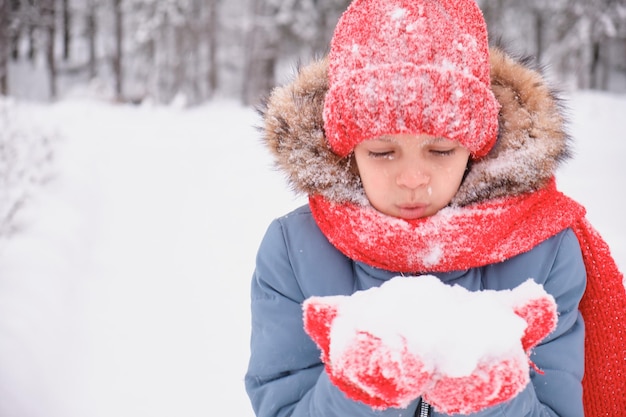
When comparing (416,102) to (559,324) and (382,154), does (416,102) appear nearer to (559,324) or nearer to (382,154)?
(382,154)

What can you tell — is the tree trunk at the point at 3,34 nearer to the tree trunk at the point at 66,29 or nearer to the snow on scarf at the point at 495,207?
the snow on scarf at the point at 495,207

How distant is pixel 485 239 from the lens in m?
1.45

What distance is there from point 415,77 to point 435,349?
2.38ft

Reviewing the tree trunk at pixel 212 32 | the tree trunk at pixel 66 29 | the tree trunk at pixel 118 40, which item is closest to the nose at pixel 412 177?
the tree trunk at pixel 212 32

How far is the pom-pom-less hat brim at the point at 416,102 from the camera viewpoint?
1.39 meters

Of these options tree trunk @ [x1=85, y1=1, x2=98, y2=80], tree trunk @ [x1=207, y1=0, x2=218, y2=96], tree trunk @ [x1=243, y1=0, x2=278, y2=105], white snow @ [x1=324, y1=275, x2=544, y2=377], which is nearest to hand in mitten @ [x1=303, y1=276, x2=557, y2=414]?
A: white snow @ [x1=324, y1=275, x2=544, y2=377]

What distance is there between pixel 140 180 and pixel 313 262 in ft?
25.5

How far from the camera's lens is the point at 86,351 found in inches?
131

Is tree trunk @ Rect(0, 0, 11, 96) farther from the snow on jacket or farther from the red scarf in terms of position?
the red scarf

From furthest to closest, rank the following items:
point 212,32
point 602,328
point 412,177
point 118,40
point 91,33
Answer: point 91,33, point 118,40, point 212,32, point 602,328, point 412,177

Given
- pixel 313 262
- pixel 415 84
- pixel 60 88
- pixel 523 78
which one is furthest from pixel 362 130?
pixel 60 88

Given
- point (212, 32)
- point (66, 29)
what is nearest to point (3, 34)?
point (212, 32)

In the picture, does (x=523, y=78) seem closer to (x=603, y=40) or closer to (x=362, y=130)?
(x=362, y=130)

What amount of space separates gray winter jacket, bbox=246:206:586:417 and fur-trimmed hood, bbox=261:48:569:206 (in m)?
0.17
